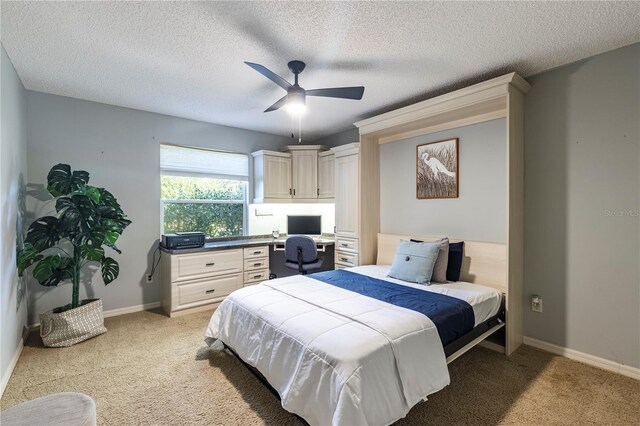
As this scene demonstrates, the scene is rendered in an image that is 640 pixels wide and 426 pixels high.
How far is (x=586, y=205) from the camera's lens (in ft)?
8.31

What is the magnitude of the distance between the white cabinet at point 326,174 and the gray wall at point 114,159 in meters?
1.88

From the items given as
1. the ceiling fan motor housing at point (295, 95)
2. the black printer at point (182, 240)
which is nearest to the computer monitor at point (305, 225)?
the black printer at point (182, 240)

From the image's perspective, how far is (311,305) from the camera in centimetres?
218

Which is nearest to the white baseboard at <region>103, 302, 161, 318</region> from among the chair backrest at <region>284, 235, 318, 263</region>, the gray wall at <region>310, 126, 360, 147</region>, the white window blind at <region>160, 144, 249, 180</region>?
the white window blind at <region>160, 144, 249, 180</region>

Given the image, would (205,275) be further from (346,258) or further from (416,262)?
(416,262)

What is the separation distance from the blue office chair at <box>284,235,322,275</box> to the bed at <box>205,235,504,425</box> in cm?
135

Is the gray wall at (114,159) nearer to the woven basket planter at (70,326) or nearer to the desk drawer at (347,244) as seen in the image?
the woven basket planter at (70,326)

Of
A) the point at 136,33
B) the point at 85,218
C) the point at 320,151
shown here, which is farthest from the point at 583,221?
the point at 85,218

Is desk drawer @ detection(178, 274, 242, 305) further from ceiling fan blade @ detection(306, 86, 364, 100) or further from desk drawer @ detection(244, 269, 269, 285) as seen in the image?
ceiling fan blade @ detection(306, 86, 364, 100)

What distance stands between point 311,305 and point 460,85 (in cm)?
267

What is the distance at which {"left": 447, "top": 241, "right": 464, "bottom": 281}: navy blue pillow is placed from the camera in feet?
9.93

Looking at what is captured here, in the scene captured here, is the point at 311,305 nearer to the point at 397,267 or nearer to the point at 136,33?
the point at 397,267

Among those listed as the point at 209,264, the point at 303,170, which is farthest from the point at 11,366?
the point at 303,170

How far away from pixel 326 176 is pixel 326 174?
0.03 meters
